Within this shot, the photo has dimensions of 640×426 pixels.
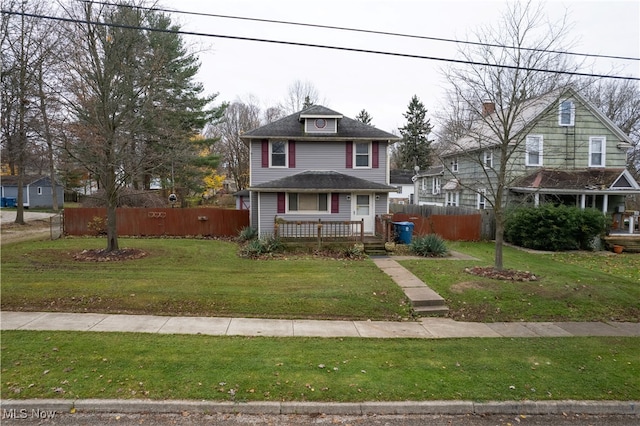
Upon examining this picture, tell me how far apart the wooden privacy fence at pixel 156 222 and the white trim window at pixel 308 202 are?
14.5 feet

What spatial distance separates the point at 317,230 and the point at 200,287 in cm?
758

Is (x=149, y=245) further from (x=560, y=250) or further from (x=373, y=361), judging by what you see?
(x=560, y=250)

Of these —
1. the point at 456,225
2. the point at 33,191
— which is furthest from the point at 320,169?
the point at 33,191

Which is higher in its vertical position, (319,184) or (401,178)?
(401,178)

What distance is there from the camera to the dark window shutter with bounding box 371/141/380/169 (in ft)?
60.3

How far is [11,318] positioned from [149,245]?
325 inches

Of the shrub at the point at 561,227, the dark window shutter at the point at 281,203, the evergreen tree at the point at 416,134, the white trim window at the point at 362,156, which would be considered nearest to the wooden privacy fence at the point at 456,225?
the shrub at the point at 561,227

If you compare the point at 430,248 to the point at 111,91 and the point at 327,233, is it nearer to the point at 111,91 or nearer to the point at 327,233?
the point at 327,233

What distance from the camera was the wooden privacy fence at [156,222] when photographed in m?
19.1

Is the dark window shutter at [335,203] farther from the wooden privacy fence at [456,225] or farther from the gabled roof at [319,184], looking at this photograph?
the wooden privacy fence at [456,225]

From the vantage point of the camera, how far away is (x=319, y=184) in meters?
17.1

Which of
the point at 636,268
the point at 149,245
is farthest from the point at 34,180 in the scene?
the point at 636,268

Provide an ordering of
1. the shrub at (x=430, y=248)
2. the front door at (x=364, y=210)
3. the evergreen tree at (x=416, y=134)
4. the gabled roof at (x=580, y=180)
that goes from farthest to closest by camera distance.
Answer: the evergreen tree at (x=416, y=134) → the gabled roof at (x=580, y=180) → the front door at (x=364, y=210) → the shrub at (x=430, y=248)

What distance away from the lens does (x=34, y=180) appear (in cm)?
4431
